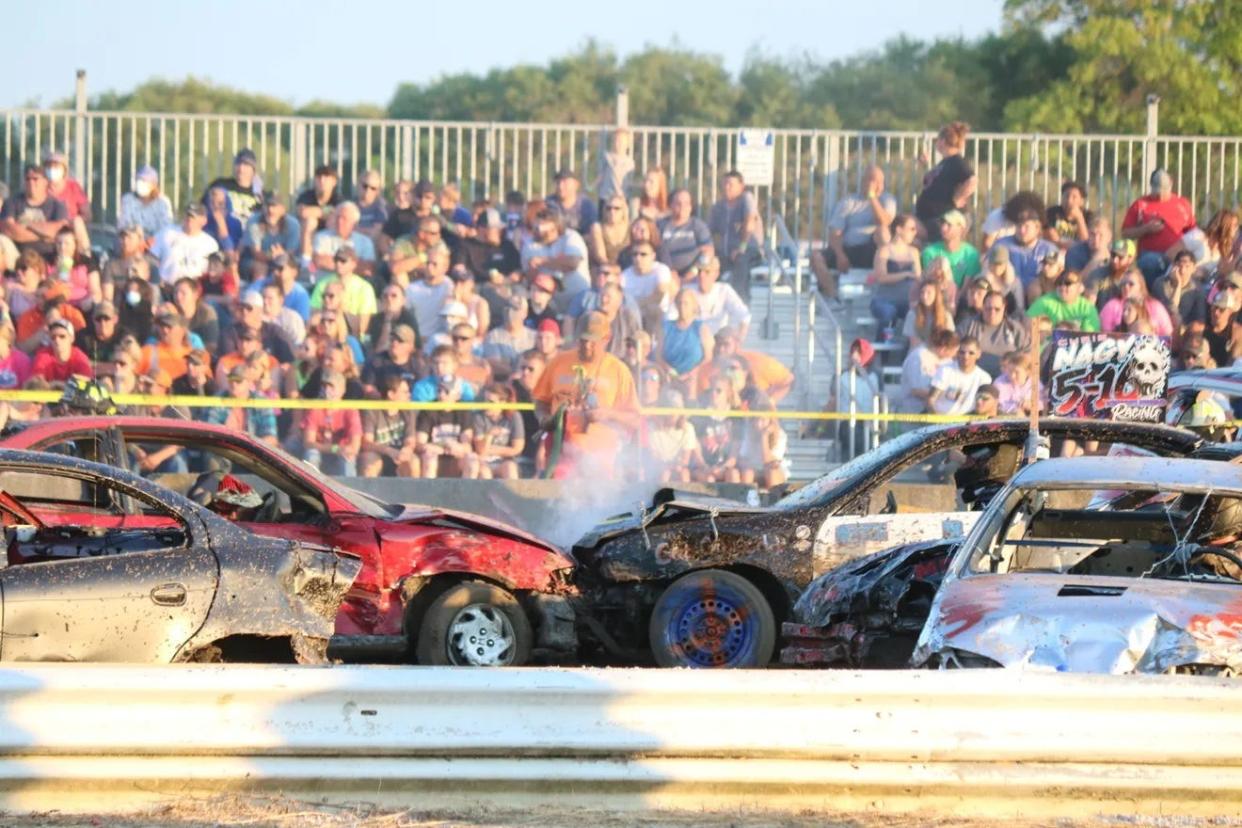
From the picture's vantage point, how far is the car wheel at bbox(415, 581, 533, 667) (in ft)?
34.1

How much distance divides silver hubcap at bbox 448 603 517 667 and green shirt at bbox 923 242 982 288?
28.3 ft

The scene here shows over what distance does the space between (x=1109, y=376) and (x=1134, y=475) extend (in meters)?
5.30

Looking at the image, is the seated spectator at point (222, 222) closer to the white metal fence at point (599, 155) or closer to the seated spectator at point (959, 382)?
the white metal fence at point (599, 155)

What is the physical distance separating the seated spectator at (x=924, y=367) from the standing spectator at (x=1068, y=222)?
72.7 inches

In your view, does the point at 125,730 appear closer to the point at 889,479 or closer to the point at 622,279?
the point at 889,479

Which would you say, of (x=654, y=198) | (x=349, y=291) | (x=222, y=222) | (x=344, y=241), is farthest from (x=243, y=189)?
(x=654, y=198)

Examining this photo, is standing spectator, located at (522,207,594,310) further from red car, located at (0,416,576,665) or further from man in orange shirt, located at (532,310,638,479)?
red car, located at (0,416,576,665)

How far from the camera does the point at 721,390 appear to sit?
1741 centimetres

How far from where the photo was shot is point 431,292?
17859 mm

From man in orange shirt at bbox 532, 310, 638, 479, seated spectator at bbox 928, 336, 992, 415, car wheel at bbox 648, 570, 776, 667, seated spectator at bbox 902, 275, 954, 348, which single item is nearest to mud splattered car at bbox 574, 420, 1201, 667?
car wheel at bbox 648, 570, 776, 667

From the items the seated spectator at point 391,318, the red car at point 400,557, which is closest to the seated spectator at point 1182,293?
the seated spectator at point 391,318

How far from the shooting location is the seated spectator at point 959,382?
675 inches

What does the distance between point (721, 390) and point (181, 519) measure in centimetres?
953

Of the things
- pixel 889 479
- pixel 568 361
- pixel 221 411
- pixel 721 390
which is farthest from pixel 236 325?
pixel 889 479
